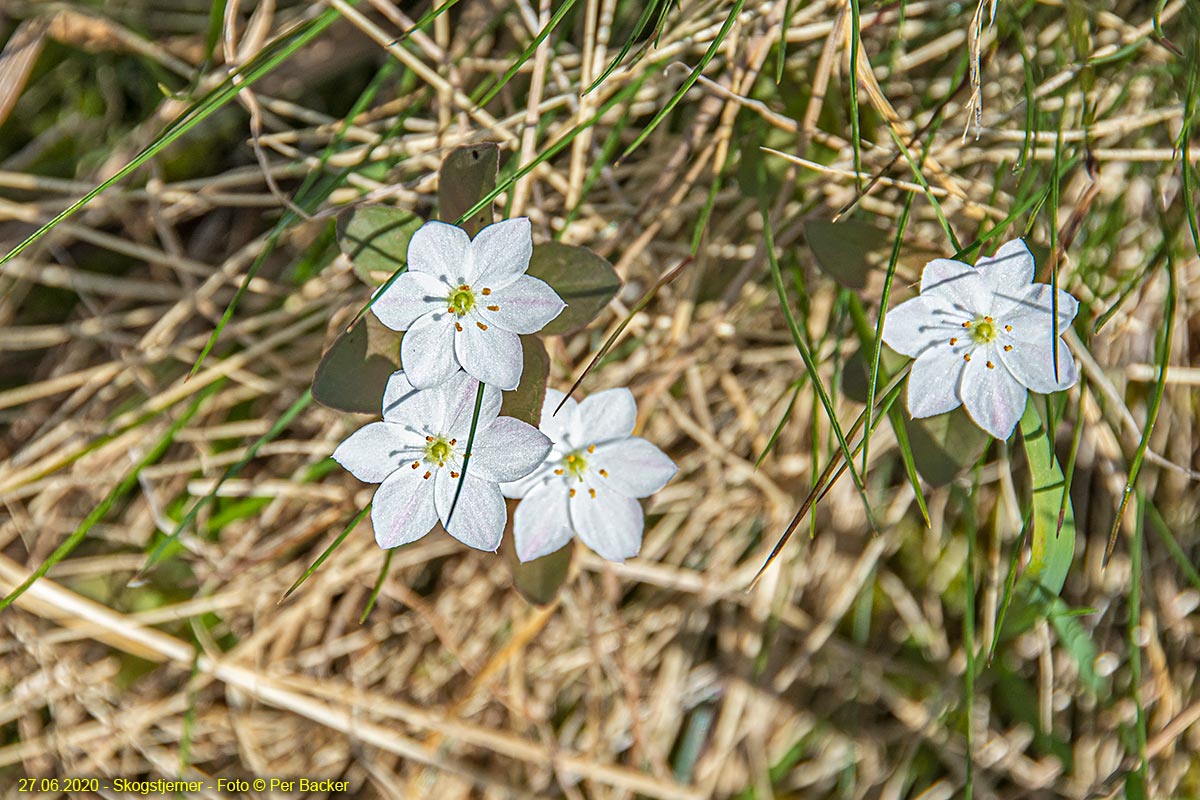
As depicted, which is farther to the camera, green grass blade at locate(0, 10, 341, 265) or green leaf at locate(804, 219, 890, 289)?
green leaf at locate(804, 219, 890, 289)

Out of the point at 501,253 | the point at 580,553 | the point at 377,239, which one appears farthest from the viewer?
the point at 580,553

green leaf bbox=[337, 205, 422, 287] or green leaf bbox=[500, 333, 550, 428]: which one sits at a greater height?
green leaf bbox=[337, 205, 422, 287]

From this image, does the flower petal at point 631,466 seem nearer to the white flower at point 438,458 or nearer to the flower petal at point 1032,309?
the white flower at point 438,458

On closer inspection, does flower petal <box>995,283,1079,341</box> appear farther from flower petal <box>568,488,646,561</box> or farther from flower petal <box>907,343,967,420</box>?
flower petal <box>568,488,646,561</box>

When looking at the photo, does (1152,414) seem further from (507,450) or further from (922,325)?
(507,450)

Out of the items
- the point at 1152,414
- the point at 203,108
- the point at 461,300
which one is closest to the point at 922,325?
the point at 1152,414

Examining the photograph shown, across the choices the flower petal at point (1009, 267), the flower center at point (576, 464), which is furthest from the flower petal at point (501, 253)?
the flower petal at point (1009, 267)

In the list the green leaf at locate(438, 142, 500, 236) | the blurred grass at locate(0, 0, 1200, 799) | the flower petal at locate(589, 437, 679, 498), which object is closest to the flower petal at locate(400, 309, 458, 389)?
the green leaf at locate(438, 142, 500, 236)

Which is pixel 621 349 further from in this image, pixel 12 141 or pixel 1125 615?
pixel 12 141
